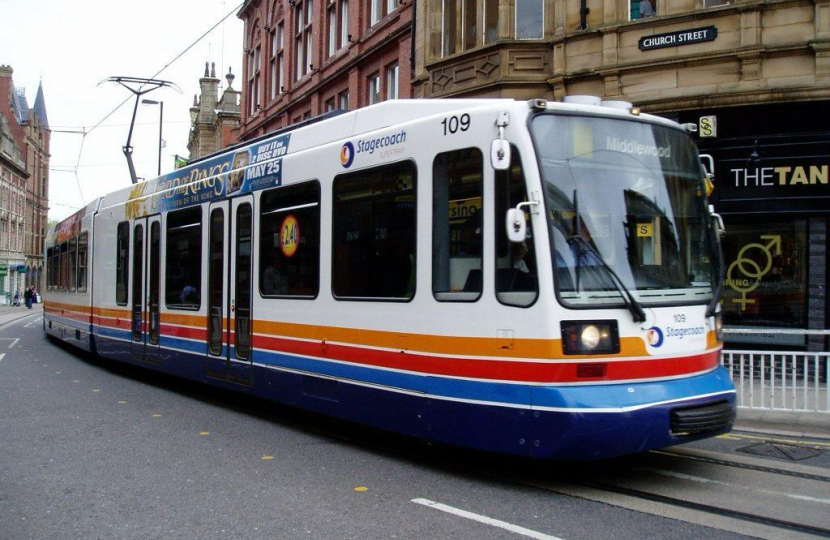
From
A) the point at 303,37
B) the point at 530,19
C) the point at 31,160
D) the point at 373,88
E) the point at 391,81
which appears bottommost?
the point at 530,19

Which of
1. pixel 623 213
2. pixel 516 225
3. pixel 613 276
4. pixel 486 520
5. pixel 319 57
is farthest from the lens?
pixel 319 57

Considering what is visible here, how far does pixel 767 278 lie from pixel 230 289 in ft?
30.8

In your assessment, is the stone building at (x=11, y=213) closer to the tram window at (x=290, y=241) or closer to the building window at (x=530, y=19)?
the building window at (x=530, y=19)

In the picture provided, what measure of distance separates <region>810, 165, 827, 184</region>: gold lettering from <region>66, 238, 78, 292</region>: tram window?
14.2 m

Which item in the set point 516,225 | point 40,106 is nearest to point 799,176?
point 516,225

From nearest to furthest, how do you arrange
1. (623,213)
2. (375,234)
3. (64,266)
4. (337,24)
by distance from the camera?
(623,213)
(375,234)
(64,266)
(337,24)

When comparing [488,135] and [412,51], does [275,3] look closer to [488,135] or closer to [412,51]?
[412,51]

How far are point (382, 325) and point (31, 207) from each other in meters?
95.9

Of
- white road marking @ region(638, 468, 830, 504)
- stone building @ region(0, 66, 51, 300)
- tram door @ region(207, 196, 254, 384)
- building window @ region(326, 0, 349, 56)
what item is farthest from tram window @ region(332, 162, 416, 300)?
stone building @ region(0, 66, 51, 300)

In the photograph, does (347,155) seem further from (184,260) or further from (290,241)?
(184,260)

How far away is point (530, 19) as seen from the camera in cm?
1611

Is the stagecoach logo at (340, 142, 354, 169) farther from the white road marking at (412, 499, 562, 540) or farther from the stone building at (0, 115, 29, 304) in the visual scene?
the stone building at (0, 115, 29, 304)

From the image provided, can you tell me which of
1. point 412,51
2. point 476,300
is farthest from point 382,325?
point 412,51

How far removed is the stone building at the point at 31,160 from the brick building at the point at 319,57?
55.0m
